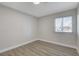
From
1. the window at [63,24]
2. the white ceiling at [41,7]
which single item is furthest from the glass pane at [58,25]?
the white ceiling at [41,7]

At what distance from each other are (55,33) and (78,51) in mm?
589

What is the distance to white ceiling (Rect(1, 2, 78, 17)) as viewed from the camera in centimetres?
156

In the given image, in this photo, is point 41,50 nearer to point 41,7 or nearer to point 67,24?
point 67,24

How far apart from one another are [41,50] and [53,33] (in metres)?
0.44

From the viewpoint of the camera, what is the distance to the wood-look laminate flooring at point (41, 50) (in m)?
1.60

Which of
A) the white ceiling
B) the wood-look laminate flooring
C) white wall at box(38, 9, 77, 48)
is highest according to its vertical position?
the white ceiling

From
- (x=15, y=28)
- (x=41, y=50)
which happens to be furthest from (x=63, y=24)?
(x=15, y=28)

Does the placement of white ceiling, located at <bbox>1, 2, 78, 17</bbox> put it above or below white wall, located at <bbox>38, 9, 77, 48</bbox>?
above

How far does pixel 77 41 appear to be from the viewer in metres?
1.59

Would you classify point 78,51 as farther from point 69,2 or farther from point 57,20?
point 69,2

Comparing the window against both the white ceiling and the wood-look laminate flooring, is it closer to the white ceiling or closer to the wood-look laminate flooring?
the white ceiling

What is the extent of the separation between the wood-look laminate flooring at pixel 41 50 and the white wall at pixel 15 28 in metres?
0.14

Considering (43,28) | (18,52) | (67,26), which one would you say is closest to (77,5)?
(67,26)

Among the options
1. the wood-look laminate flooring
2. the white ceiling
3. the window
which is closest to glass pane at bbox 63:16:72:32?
the window
